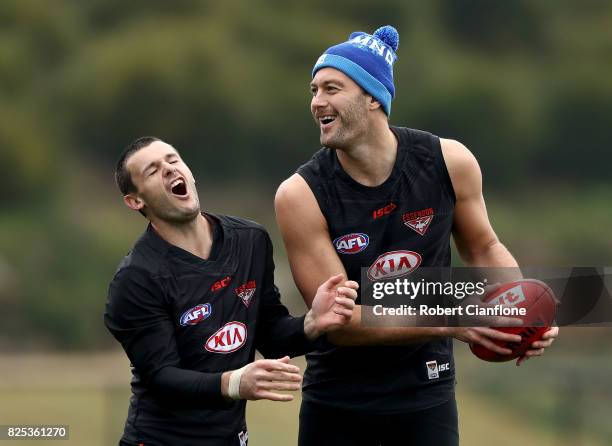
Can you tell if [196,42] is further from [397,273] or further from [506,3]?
[397,273]

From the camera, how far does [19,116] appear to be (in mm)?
37688

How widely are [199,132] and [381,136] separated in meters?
31.1

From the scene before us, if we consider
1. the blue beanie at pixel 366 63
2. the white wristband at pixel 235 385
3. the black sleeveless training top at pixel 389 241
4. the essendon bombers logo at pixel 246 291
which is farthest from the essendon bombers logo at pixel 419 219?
the white wristband at pixel 235 385

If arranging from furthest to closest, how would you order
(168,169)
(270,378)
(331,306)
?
1. (168,169)
2. (331,306)
3. (270,378)

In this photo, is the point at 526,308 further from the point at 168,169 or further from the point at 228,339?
the point at 168,169

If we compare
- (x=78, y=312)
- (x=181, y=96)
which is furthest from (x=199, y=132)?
(x=78, y=312)

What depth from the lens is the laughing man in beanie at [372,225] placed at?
5.68 metres

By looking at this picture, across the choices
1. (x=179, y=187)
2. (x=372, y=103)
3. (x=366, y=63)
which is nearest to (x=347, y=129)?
(x=372, y=103)

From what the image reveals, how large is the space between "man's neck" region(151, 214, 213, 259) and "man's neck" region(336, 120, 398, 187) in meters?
0.78

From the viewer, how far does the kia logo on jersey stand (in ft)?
18.7

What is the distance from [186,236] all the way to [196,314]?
0.35 m

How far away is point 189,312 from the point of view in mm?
5234

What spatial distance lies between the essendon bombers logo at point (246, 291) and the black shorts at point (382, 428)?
0.76m

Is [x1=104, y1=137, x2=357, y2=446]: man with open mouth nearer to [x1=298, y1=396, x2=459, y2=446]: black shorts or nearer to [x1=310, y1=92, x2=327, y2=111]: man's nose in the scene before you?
[x1=298, y1=396, x2=459, y2=446]: black shorts
